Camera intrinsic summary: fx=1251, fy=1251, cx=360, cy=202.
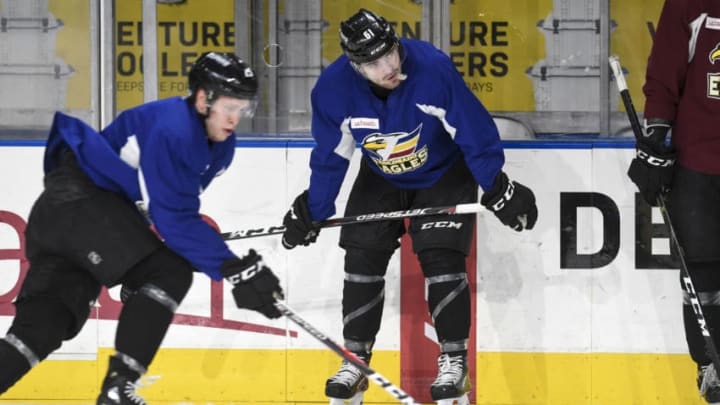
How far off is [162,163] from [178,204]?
0.10 metres

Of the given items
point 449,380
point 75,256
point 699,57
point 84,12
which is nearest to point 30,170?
point 84,12

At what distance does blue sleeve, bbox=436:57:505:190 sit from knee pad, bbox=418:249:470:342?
23 cm

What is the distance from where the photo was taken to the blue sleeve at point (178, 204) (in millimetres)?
2801

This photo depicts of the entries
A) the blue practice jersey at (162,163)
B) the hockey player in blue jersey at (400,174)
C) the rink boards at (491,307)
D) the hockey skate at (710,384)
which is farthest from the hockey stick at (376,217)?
the hockey skate at (710,384)

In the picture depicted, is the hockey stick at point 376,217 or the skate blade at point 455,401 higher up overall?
the hockey stick at point 376,217

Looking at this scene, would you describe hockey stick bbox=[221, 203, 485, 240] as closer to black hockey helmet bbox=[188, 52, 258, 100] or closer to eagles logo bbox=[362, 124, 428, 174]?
eagles logo bbox=[362, 124, 428, 174]

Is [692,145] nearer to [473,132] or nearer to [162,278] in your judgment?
[473,132]

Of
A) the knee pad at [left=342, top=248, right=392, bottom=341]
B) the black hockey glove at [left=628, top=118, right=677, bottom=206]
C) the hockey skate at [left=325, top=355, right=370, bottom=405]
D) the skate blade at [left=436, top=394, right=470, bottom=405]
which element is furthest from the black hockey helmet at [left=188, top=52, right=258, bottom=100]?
the black hockey glove at [left=628, top=118, right=677, bottom=206]

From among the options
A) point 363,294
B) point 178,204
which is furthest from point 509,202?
point 178,204

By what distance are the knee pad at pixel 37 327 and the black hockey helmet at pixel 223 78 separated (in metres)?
0.59

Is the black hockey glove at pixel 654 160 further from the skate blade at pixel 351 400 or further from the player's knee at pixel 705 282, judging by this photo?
the skate blade at pixel 351 400

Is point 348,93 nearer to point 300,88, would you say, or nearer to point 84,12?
point 300,88

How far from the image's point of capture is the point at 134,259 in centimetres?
283

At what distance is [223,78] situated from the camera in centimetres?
287
